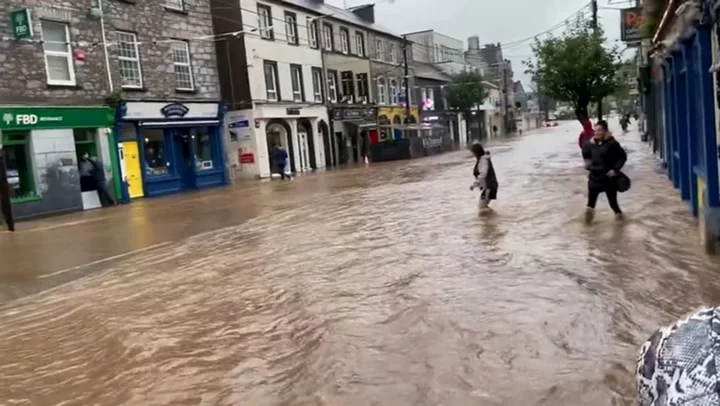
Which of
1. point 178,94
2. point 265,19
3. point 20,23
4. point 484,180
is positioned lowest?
point 484,180

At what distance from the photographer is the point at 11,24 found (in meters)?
20.6

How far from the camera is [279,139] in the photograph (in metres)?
36.6

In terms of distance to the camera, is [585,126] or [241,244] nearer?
[241,244]

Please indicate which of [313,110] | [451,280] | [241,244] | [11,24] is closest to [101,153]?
[11,24]

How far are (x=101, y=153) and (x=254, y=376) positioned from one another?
68.0 feet

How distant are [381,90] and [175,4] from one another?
2292 cm

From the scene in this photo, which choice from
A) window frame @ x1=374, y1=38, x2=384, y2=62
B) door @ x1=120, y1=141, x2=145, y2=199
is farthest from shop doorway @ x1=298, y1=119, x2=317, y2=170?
door @ x1=120, y1=141, x2=145, y2=199

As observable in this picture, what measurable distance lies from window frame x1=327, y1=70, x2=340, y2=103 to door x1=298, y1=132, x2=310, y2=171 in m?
3.78

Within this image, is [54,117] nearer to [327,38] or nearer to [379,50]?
[327,38]

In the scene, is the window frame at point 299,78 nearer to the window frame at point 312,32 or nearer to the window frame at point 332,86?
the window frame at point 312,32

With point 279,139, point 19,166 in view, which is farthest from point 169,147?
point 279,139

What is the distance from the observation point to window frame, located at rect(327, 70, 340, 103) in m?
41.8

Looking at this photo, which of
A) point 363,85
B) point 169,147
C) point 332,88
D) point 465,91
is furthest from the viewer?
point 465,91

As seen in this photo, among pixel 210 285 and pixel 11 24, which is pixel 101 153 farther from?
pixel 210 285
